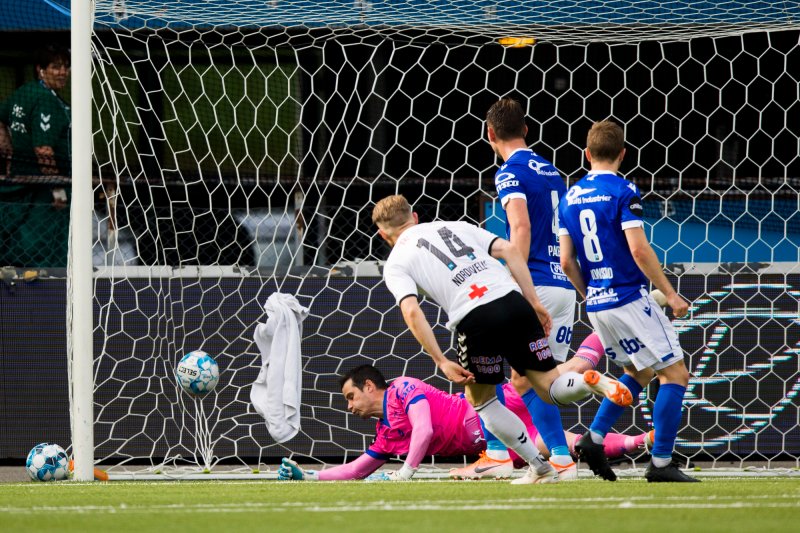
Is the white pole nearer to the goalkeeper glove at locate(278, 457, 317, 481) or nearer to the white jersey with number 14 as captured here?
the goalkeeper glove at locate(278, 457, 317, 481)

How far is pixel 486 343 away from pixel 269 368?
8.19ft

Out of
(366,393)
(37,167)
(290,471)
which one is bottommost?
(290,471)

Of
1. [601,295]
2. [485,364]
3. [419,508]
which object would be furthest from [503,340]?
[419,508]

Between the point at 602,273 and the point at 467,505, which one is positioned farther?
the point at 602,273

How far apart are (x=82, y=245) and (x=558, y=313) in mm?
2499

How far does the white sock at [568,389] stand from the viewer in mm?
4820

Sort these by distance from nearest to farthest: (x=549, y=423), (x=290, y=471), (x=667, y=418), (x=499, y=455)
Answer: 1. (x=667, y=418)
2. (x=549, y=423)
3. (x=499, y=455)
4. (x=290, y=471)

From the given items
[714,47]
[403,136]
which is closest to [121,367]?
[403,136]

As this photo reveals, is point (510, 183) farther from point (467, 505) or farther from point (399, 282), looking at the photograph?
point (467, 505)

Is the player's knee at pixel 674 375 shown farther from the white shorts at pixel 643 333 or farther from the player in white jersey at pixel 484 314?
the player in white jersey at pixel 484 314

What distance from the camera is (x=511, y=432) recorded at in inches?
197

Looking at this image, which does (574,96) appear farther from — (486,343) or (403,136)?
(486,343)

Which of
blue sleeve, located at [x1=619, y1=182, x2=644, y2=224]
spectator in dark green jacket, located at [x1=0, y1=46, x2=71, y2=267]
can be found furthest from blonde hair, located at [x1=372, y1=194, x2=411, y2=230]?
spectator in dark green jacket, located at [x1=0, y1=46, x2=71, y2=267]

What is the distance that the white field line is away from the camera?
12.6 ft
